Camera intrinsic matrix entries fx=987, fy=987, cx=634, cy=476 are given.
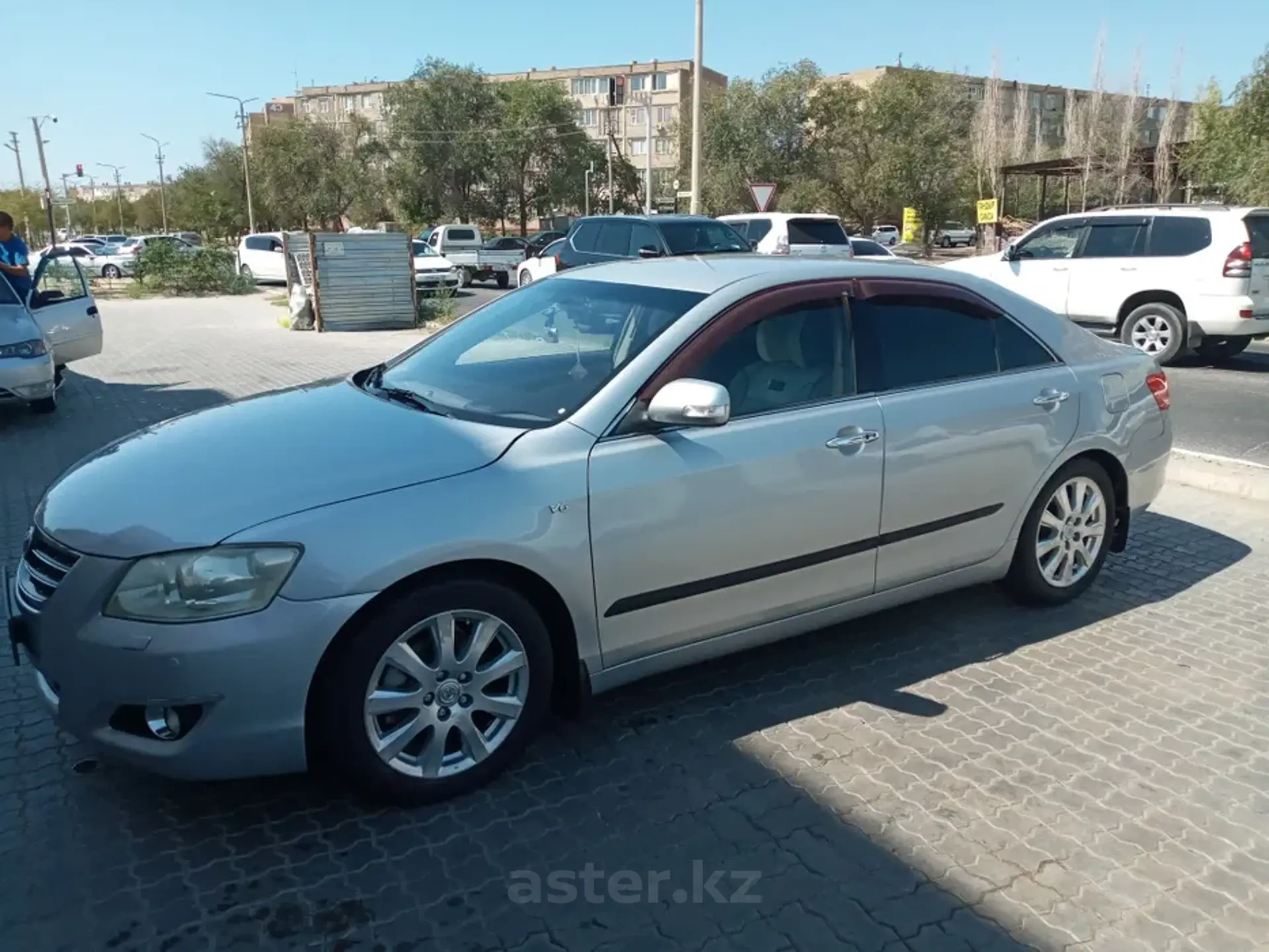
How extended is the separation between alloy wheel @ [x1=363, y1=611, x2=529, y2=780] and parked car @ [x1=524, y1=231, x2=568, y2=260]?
28.5 meters

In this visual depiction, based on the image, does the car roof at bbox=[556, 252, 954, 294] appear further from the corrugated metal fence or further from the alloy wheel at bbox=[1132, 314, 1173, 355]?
the corrugated metal fence

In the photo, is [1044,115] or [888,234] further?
[1044,115]

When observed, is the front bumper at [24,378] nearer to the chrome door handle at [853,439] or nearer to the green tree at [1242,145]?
the chrome door handle at [853,439]

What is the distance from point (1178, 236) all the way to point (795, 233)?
24.6 feet

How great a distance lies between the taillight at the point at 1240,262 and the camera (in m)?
11.3

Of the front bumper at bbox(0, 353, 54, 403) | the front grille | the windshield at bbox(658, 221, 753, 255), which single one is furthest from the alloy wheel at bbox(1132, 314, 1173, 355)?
the front grille

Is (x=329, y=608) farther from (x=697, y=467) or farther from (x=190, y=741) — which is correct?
(x=697, y=467)

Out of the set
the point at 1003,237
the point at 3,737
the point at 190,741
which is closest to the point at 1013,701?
the point at 190,741

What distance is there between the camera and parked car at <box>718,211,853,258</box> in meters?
18.2

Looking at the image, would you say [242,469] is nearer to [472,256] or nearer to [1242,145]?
[1242,145]

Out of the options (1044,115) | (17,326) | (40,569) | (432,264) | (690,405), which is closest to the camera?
(40,569)

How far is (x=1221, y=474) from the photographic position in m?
6.59

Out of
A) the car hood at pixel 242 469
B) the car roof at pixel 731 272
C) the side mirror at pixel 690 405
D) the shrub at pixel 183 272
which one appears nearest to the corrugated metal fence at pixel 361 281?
the shrub at pixel 183 272

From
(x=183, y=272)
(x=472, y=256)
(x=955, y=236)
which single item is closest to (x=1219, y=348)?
(x=472, y=256)
